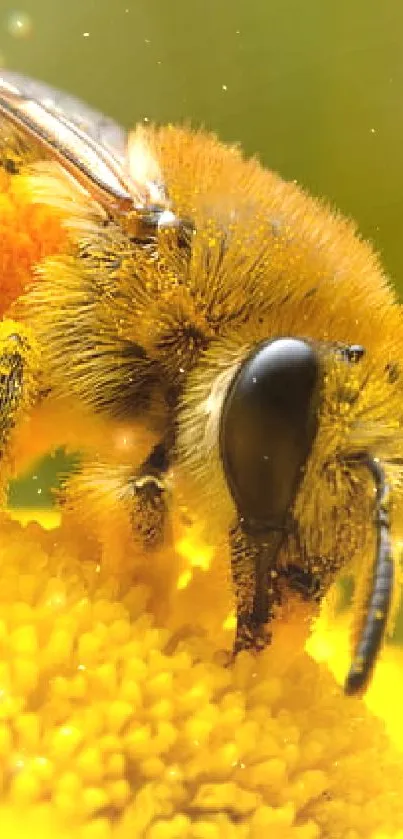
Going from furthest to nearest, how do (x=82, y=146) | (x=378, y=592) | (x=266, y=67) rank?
(x=266, y=67)
(x=82, y=146)
(x=378, y=592)

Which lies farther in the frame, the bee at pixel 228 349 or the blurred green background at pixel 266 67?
the blurred green background at pixel 266 67

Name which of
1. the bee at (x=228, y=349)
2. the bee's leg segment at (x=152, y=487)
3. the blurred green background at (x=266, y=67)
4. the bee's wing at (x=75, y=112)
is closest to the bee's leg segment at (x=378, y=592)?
the bee at (x=228, y=349)

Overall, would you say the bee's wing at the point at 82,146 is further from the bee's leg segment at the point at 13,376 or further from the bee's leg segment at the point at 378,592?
the bee's leg segment at the point at 378,592

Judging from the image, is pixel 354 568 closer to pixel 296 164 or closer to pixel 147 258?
pixel 147 258

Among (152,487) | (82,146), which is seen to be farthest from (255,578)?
(82,146)

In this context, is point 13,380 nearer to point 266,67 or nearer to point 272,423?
point 272,423

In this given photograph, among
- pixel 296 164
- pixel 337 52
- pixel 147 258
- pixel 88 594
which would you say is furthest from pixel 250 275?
pixel 337 52

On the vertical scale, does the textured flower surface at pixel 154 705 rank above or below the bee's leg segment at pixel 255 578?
below
